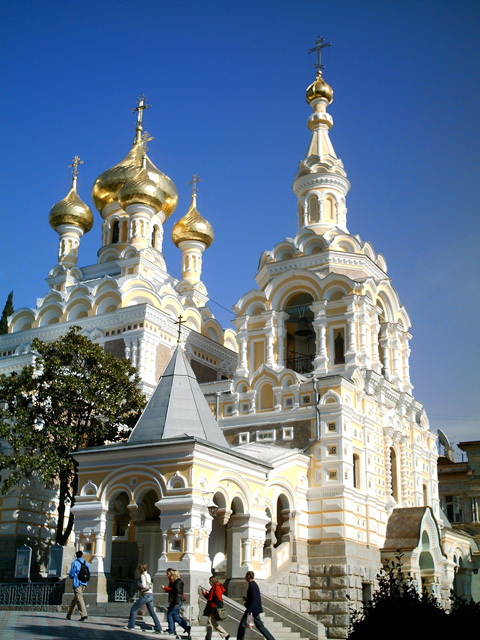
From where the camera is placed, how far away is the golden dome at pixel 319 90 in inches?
965

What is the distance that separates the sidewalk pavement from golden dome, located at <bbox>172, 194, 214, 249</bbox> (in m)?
19.5

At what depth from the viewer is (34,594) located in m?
13.7

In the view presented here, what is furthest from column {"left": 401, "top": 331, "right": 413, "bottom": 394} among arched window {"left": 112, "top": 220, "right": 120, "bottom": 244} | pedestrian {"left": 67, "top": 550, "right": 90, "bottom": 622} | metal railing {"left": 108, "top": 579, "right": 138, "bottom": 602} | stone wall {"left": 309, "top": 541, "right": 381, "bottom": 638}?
pedestrian {"left": 67, "top": 550, "right": 90, "bottom": 622}

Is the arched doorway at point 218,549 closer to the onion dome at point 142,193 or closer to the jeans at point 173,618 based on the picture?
the jeans at point 173,618

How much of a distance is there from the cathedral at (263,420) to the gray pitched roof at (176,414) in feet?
0.13

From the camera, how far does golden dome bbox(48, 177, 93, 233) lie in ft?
94.8

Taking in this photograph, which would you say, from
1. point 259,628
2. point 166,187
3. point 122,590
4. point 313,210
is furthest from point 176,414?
point 166,187

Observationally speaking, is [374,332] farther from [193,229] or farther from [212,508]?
[193,229]

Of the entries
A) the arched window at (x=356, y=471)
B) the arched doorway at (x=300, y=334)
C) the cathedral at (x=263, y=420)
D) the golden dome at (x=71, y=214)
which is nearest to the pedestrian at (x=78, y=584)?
the cathedral at (x=263, y=420)

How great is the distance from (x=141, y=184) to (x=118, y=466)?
15.2 meters

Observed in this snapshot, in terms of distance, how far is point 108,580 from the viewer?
43.1 ft

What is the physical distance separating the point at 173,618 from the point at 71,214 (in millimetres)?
20655

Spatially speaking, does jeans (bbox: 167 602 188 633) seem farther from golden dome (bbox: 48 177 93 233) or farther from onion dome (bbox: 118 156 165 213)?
golden dome (bbox: 48 177 93 233)

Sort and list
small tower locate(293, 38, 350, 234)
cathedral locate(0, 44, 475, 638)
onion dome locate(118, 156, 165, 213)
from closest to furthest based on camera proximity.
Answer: cathedral locate(0, 44, 475, 638), small tower locate(293, 38, 350, 234), onion dome locate(118, 156, 165, 213)
